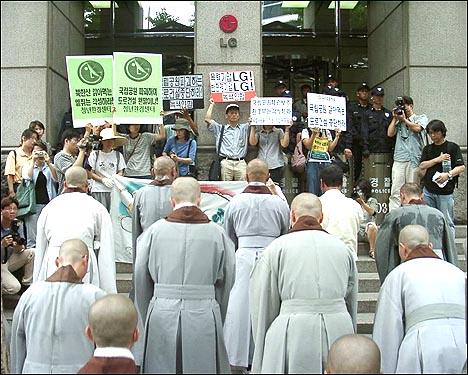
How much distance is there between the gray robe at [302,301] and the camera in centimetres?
475

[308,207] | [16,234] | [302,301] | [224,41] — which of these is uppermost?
[224,41]

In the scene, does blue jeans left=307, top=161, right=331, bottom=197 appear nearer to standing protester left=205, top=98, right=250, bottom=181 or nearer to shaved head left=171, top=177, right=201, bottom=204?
standing protester left=205, top=98, right=250, bottom=181

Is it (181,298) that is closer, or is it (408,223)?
(181,298)

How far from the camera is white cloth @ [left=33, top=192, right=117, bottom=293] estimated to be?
610 centimetres

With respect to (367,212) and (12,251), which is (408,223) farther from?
(12,251)

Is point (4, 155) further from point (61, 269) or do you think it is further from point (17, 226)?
point (61, 269)

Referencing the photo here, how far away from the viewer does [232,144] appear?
10.1 m

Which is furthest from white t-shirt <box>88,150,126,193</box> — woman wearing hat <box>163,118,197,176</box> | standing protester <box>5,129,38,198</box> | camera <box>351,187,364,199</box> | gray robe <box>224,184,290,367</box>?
camera <box>351,187,364,199</box>

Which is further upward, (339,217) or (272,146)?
(272,146)

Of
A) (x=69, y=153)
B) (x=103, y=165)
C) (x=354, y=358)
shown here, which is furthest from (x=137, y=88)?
(x=354, y=358)

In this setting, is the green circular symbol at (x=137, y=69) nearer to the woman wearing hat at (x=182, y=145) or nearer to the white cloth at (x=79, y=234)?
the woman wearing hat at (x=182, y=145)

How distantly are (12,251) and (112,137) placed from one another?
1.90m

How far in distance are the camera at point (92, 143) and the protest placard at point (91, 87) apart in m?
0.44

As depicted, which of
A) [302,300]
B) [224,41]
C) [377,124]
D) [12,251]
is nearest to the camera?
[302,300]
